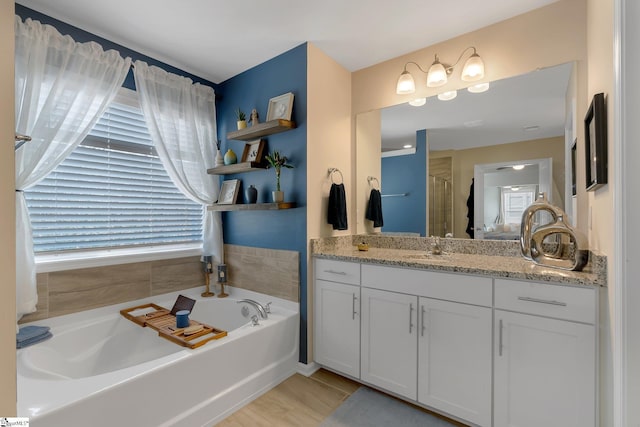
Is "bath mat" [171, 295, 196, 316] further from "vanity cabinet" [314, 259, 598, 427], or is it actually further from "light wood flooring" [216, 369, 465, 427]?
"vanity cabinet" [314, 259, 598, 427]

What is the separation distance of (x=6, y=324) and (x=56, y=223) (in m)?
1.71

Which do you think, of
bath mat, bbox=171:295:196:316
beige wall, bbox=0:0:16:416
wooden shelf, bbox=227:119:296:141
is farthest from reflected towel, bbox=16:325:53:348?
wooden shelf, bbox=227:119:296:141

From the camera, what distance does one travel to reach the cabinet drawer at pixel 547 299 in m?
1.35

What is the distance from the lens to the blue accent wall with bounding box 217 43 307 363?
2312mm

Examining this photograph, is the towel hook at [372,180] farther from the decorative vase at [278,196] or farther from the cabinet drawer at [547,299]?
the cabinet drawer at [547,299]

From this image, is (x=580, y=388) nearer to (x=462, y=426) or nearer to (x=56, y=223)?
(x=462, y=426)

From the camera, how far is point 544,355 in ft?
4.72

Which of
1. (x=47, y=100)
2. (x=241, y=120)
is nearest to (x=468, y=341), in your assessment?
(x=241, y=120)

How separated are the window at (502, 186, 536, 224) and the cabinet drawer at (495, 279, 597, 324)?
2.26 feet

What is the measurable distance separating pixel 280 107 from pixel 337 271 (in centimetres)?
138

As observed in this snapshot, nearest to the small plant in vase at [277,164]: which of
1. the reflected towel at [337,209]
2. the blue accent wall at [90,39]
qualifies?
the reflected towel at [337,209]

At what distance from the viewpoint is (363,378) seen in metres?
2.06

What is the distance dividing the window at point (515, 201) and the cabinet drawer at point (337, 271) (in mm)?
1106

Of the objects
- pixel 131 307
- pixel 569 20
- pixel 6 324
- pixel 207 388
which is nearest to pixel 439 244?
pixel 569 20
